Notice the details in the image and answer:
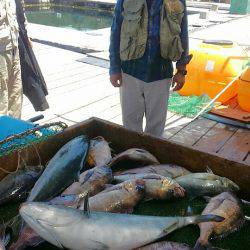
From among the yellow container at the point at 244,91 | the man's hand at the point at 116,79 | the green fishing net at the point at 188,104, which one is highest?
the man's hand at the point at 116,79

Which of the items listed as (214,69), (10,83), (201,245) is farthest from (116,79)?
(214,69)

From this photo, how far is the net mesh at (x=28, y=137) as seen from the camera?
9.91ft

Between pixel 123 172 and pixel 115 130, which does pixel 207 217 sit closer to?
pixel 123 172

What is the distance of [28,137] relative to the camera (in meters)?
3.25

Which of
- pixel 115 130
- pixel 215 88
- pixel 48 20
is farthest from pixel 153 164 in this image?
pixel 48 20

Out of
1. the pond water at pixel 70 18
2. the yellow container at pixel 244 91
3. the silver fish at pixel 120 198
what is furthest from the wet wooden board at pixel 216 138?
the pond water at pixel 70 18

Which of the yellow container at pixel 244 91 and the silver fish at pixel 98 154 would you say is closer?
the silver fish at pixel 98 154

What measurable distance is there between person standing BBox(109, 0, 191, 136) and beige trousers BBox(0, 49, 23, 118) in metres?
1.68

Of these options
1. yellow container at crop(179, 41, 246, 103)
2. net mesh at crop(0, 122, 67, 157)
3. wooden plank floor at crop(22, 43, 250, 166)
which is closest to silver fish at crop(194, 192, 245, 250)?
wooden plank floor at crop(22, 43, 250, 166)

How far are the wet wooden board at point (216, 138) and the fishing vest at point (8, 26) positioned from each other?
3.29 meters

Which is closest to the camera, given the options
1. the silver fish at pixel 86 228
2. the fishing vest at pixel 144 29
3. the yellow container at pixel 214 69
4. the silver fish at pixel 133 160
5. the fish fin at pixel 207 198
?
the silver fish at pixel 86 228

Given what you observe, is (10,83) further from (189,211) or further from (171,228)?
(171,228)

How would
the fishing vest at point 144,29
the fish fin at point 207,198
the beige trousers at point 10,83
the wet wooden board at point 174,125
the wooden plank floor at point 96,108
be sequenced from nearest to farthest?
the fish fin at point 207,198 < the fishing vest at point 144,29 < the beige trousers at point 10,83 < the wooden plank floor at point 96,108 < the wet wooden board at point 174,125

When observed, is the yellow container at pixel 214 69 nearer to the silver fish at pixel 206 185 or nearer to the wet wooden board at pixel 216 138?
the wet wooden board at pixel 216 138
